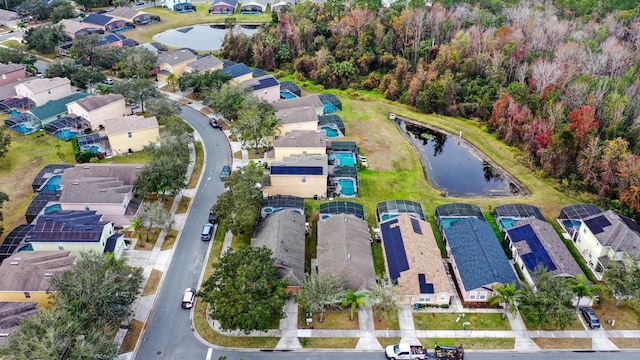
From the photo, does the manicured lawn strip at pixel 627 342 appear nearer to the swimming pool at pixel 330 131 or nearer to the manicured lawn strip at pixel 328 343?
the manicured lawn strip at pixel 328 343

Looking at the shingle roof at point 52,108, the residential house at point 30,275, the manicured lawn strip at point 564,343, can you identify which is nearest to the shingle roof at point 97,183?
the residential house at point 30,275

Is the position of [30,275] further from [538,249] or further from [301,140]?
[538,249]

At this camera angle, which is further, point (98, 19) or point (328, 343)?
point (98, 19)

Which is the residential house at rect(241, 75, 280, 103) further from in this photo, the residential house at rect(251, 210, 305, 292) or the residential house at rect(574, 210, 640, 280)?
the residential house at rect(574, 210, 640, 280)

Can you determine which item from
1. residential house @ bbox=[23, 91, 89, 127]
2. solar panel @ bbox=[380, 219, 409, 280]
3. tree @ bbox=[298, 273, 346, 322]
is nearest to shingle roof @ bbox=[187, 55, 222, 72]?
residential house @ bbox=[23, 91, 89, 127]

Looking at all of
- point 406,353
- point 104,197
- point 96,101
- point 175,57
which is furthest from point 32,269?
point 175,57

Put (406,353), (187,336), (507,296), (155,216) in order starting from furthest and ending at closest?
(155,216) < (507,296) < (187,336) < (406,353)

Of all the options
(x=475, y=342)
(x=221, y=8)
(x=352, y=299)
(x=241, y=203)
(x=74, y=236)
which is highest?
(x=221, y=8)
